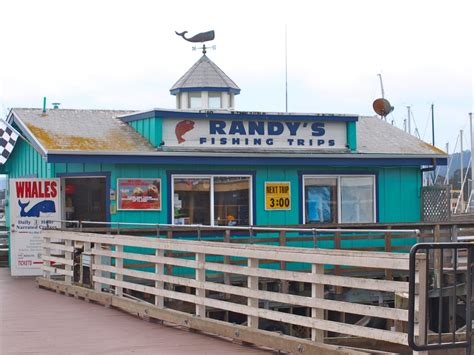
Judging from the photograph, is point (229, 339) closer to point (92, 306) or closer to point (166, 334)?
point (166, 334)

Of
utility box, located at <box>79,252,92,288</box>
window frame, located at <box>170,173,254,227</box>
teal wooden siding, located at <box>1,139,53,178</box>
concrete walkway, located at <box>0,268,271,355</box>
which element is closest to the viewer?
concrete walkway, located at <box>0,268,271,355</box>

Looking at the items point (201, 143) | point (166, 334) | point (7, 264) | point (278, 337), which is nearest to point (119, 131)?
point (201, 143)

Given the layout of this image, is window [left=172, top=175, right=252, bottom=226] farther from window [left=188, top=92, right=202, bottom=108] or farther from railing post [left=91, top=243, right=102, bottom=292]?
railing post [left=91, top=243, right=102, bottom=292]

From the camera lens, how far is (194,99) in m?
22.4

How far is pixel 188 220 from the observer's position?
1878 cm

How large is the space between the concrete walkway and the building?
4.13 meters

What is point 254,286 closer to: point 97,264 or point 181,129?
point 97,264

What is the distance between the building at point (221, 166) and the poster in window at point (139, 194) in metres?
0.02

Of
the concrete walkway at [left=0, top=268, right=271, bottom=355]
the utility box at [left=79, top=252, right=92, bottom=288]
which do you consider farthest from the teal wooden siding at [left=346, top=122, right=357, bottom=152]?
the concrete walkway at [left=0, top=268, right=271, bottom=355]

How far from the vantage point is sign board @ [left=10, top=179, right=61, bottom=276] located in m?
18.7

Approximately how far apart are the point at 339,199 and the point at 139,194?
14.4ft

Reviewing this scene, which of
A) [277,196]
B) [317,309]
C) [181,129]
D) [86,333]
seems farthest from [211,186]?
[317,309]

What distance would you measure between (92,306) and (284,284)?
3071 millimetres

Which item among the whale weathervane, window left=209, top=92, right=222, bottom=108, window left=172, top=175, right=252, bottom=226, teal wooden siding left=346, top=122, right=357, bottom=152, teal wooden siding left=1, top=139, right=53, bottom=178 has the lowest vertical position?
window left=172, top=175, right=252, bottom=226
